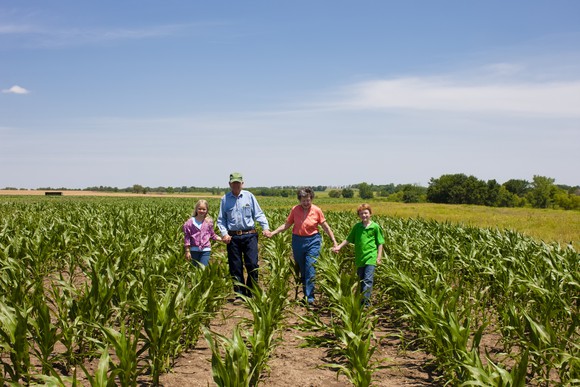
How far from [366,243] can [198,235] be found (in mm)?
2695

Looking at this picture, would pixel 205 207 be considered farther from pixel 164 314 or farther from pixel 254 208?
pixel 164 314

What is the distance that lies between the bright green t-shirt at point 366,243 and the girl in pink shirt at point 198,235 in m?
2.43

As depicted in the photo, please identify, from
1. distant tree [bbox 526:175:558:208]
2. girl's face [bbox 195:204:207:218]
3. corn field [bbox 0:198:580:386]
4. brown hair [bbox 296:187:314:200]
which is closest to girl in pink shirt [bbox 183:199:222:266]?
girl's face [bbox 195:204:207:218]

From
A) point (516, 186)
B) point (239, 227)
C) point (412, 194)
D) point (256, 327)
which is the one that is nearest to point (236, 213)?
point (239, 227)

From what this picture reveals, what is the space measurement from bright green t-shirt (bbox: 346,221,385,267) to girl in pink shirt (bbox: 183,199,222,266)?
2.43 m

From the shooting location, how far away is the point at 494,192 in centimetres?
9469

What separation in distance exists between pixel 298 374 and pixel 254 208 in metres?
3.39

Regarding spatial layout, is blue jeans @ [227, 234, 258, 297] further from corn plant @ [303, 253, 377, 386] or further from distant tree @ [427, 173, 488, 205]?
distant tree @ [427, 173, 488, 205]

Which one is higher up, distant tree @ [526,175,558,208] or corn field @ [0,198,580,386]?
distant tree @ [526,175,558,208]

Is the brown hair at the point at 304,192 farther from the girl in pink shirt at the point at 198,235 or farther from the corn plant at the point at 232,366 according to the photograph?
the corn plant at the point at 232,366

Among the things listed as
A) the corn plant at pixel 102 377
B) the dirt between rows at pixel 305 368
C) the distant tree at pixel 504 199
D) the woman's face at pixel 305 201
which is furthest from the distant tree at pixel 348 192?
the corn plant at pixel 102 377

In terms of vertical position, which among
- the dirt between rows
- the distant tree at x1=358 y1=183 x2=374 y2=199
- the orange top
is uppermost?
the distant tree at x1=358 y1=183 x2=374 y2=199

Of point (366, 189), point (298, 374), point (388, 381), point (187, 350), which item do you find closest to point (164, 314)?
point (187, 350)

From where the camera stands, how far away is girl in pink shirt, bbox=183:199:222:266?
23.4 ft
